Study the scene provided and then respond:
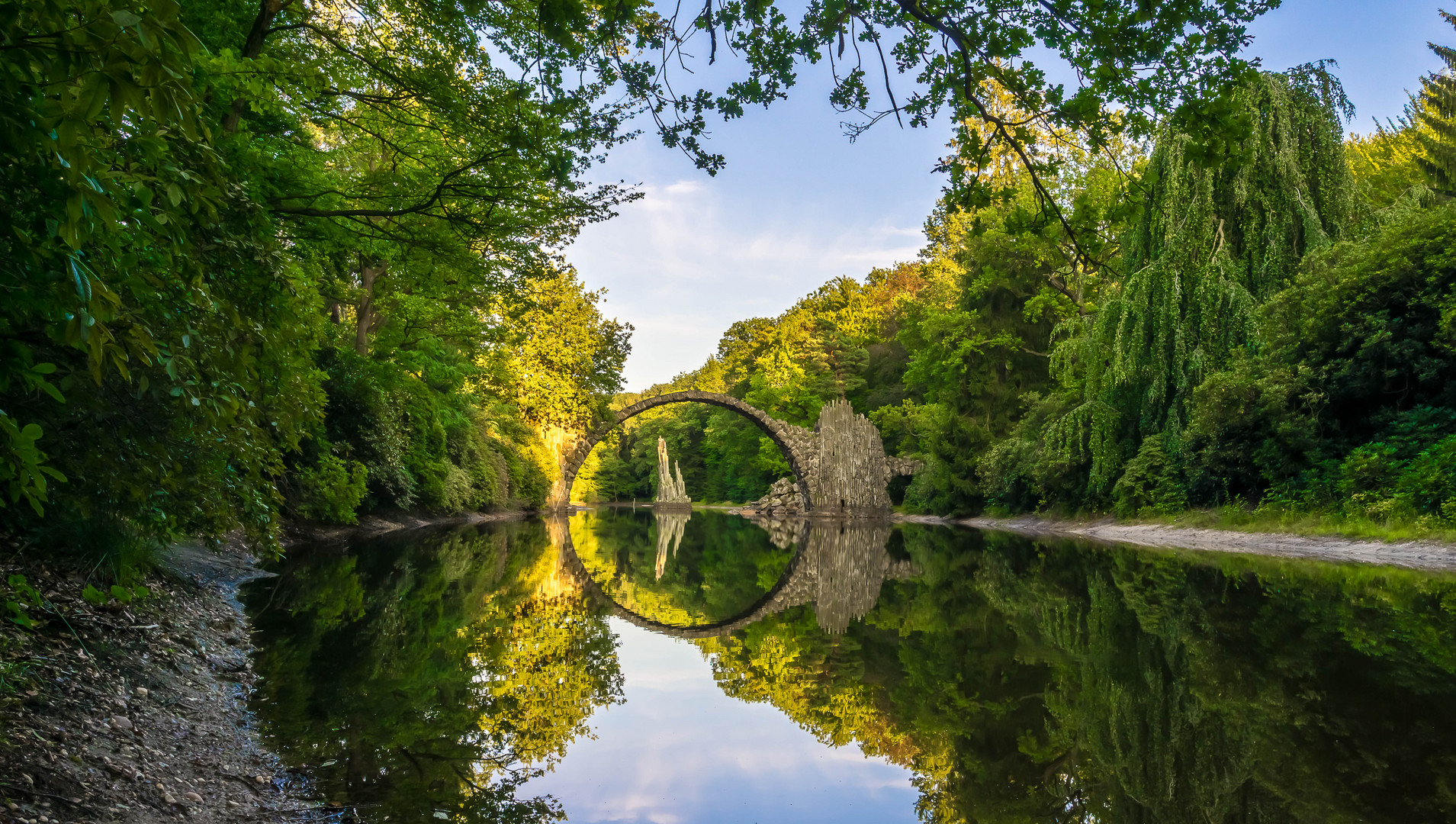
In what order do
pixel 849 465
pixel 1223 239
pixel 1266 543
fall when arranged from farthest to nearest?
pixel 849 465, pixel 1223 239, pixel 1266 543

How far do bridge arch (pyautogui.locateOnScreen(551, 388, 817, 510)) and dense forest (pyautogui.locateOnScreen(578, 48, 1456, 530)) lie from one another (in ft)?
18.8

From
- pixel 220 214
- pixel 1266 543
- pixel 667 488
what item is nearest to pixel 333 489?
pixel 220 214

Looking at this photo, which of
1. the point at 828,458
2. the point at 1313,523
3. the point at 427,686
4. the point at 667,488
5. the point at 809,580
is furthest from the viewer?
the point at 667,488

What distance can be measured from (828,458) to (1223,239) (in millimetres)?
17534

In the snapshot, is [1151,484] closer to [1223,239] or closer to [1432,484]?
[1223,239]

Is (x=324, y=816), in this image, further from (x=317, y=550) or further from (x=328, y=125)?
(x=317, y=550)

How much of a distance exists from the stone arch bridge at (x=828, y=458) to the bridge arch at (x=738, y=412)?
0.03 meters

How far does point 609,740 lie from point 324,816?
4.11ft

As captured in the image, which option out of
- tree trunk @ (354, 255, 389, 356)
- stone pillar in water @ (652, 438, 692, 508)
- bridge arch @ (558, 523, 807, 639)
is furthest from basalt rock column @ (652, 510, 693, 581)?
stone pillar in water @ (652, 438, 692, 508)

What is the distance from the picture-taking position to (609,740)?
11.4 ft

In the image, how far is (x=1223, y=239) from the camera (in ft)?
49.8

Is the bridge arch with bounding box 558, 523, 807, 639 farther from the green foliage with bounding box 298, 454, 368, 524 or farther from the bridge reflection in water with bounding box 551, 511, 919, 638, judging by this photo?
the green foliage with bounding box 298, 454, 368, 524

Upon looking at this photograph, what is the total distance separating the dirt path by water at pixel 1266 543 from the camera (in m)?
8.88

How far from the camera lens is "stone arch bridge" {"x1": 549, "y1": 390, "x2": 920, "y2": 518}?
3062 cm
